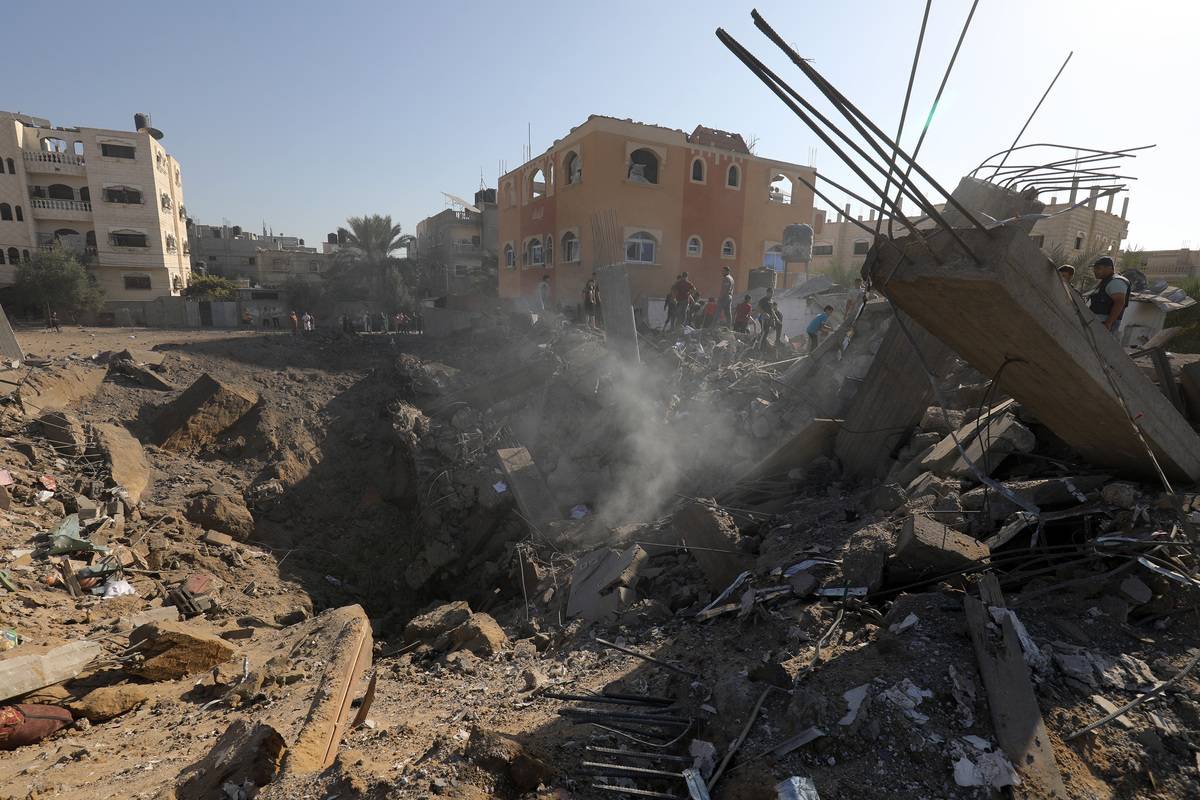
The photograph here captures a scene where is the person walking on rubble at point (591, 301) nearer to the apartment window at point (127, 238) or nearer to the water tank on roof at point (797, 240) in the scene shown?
the water tank on roof at point (797, 240)

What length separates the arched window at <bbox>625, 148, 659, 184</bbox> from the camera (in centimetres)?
1853

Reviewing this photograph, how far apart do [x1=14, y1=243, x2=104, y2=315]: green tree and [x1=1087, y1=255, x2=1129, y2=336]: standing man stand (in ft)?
116

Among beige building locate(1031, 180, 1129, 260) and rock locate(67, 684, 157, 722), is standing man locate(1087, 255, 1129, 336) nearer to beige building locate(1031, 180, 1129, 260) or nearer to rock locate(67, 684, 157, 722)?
rock locate(67, 684, 157, 722)

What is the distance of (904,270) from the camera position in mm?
2896

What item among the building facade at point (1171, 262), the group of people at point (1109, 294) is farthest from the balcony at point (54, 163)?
the building facade at point (1171, 262)

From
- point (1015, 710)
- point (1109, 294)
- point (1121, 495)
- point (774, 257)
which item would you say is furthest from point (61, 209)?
point (1121, 495)

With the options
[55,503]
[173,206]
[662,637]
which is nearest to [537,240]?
[55,503]

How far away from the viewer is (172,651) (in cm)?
449

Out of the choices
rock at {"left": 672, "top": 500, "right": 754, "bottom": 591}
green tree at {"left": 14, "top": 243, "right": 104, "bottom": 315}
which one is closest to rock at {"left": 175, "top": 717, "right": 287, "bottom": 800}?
rock at {"left": 672, "top": 500, "right": 754, "bottom": 591}

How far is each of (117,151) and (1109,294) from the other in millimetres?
39827

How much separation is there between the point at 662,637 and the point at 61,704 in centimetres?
416

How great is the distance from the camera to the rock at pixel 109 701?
3.92m

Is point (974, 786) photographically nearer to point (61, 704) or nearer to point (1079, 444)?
point (1079, 444)

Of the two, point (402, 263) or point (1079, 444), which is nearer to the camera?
point (1079, 444)
